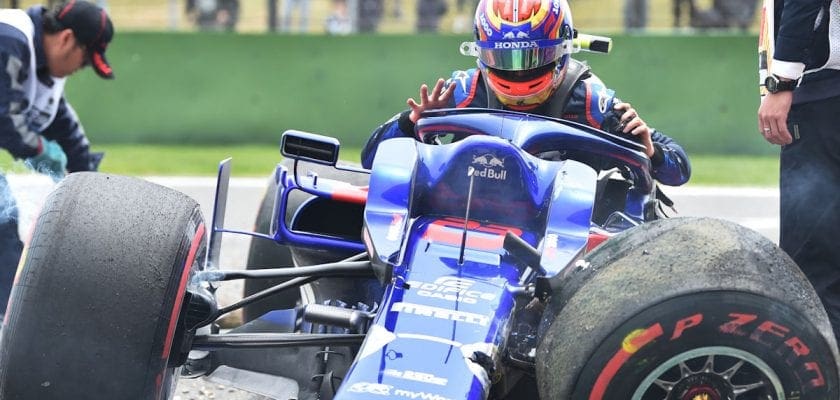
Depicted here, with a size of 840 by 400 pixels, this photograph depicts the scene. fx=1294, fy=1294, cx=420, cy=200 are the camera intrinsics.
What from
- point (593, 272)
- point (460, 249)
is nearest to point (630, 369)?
point (593, 272)

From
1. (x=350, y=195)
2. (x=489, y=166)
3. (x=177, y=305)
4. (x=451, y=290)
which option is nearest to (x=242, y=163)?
(x=350, y=195)

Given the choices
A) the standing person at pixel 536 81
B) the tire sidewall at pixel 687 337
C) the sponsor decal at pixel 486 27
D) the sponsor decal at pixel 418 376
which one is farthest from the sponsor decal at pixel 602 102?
the sponsor decal at pixel 418 376

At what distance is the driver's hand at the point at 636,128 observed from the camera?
14.6ft

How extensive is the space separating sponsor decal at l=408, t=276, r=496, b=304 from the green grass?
26.6 feet

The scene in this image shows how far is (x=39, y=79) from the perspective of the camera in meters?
6.22

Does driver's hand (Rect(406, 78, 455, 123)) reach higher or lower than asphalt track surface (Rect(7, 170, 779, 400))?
higher

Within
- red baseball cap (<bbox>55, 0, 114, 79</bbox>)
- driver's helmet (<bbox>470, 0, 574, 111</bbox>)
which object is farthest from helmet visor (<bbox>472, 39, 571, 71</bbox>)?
red baseball cap (<bbox>55, 0, 114, 79</bbox>)

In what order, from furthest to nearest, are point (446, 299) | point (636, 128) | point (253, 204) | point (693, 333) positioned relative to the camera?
point (253, 204) → point (636, 128) → point (446, 299) → point (693, 333)

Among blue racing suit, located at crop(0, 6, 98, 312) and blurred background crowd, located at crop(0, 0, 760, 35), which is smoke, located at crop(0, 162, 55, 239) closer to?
blue racing suit, located at crop(0, 6, 98, 312)

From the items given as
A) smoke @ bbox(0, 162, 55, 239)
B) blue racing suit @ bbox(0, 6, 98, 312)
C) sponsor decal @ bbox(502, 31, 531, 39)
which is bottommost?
smoke @ bbox(0, 162, 55, 239)

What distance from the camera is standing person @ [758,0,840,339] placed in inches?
188

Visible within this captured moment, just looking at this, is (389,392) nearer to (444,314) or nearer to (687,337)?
(444,314)

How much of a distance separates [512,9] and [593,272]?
170 centimetres

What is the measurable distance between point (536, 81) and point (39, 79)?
8.83ft
